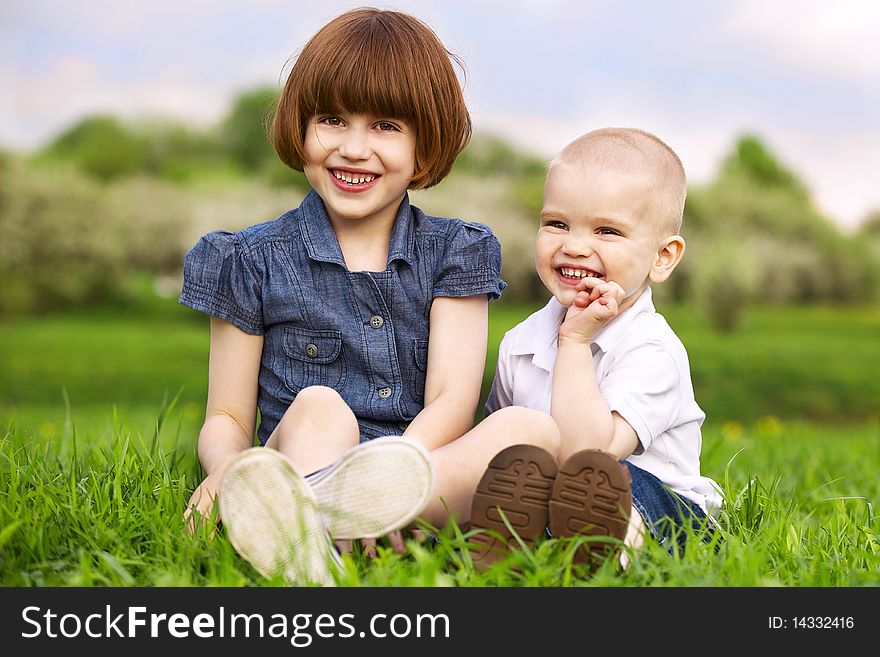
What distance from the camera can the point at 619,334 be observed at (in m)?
2.29

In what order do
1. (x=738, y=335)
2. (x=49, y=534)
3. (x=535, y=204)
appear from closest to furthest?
1. (x=49, y=534)
2. (x=535, y=204)
3. (x=738, y=335)

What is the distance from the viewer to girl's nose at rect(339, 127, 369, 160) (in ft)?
7.48

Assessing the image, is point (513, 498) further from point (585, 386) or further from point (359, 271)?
point (359, 271)

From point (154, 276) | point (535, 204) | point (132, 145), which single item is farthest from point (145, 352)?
point (535, 204)

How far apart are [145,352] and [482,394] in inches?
222

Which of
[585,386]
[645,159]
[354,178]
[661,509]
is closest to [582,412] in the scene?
[585,386]

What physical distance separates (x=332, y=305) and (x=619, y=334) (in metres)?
0.70

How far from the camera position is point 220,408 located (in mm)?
2418

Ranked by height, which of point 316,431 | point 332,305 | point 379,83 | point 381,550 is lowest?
point 381,550

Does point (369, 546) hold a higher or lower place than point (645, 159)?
lower

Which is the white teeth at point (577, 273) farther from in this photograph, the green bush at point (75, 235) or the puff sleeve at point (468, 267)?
the green bush at point (75, 235)

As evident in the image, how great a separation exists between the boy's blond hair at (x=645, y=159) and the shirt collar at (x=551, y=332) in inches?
7.9

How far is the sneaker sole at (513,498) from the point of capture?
184 centimetres
